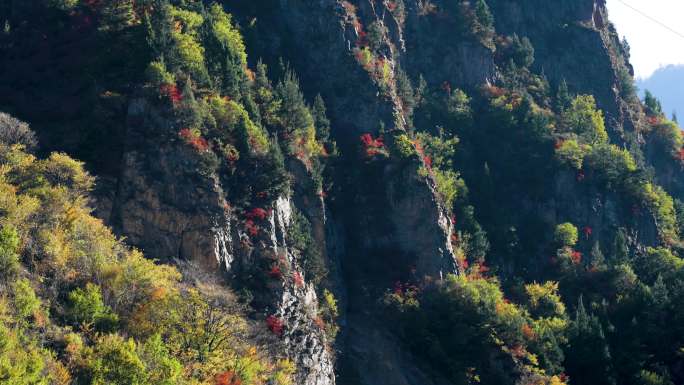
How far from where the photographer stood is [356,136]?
74.7m

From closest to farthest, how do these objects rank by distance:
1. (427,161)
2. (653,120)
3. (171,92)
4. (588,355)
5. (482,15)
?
(171,92)
(588,355)
(427,161)
(482,15)
(653,120)

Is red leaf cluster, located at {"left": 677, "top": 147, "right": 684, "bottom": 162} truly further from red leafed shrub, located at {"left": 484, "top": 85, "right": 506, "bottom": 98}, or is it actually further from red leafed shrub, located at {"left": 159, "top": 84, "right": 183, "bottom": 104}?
red leafed shrub, located at {"left": 159, "top": 84, "right": 183, "bottom": 104}

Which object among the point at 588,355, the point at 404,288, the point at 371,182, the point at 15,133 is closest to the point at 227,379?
the point at 15,133

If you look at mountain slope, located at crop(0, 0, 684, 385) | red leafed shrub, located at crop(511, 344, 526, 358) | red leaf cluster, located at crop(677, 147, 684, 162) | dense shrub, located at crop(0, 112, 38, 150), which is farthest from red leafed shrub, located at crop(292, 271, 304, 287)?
red leaf cluster, located at crop(677, 147, 684, 162)

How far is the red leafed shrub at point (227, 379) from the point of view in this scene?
122 feet

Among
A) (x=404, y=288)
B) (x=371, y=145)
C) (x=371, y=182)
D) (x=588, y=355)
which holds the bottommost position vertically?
(x=588, y=355)

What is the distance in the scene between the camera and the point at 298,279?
2164 inches

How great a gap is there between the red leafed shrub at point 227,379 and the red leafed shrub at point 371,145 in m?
37.7

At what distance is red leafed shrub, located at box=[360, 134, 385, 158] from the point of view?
71.6m

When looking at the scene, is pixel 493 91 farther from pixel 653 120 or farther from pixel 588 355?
pixel 588 355

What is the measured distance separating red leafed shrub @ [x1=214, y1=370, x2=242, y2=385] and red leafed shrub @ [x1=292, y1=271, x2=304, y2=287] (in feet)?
55.4

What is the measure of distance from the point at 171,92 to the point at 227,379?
83.5ft

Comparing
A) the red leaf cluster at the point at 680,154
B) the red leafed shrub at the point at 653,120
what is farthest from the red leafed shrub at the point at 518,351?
the red leafed shrub at the point at 653,120

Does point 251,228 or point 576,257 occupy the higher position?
point 576,257
